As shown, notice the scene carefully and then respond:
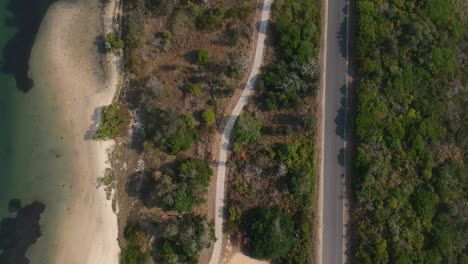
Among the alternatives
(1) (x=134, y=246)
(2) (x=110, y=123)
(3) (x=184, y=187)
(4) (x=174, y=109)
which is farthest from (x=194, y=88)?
(1) (x=134, y=246)

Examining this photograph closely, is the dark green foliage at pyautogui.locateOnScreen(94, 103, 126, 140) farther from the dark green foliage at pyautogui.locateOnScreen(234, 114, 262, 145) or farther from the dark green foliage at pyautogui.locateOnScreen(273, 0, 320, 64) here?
the dark green foliage at pyautogui.locateOnScreen(273, 0, 320, 64)

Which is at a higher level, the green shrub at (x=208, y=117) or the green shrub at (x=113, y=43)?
the green shrub at (x=113, y=43)

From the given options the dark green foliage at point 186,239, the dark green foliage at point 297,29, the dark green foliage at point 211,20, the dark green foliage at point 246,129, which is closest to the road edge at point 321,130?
the dark green foliage at point 297,29

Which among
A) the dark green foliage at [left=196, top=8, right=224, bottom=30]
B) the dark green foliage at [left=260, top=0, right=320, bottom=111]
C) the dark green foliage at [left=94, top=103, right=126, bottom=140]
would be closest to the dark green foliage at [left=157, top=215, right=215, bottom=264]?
the dark green foliage at [left=94, top=103, right=126, bottom=140]

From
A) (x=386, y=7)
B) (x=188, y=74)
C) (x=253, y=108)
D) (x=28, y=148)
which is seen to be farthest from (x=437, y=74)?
(x=28, y=148)

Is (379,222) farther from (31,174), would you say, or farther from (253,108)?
(31,174)

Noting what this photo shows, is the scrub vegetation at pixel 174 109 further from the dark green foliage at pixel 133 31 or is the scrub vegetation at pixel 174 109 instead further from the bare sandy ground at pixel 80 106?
the bare sandy ground at pixel 80 106

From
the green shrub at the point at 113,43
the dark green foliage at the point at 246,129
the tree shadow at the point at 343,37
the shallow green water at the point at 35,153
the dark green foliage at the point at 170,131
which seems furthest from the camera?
the tree shadow at the point at 343,37
